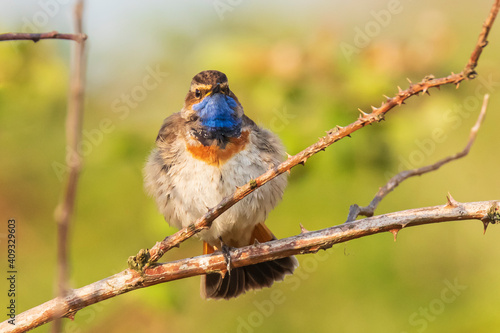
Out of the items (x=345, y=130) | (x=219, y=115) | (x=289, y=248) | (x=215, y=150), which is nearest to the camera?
(x=345, y=130)

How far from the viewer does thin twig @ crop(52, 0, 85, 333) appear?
46.0 inches

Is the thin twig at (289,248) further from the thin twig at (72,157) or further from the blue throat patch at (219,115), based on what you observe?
the thin twig at (72,157)

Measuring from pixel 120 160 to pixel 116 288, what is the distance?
182 centimetres

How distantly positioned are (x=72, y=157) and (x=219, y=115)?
362 centimetres

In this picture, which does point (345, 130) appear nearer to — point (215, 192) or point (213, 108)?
point (215, 192)

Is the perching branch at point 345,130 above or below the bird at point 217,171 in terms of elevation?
below

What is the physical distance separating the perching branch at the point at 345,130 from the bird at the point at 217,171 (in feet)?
4.14

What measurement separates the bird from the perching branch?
126cm

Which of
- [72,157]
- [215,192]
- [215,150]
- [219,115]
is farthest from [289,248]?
[72,157]

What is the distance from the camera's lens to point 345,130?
104 inches

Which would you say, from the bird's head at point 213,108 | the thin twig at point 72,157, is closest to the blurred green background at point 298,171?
the bird's head at point 213,108

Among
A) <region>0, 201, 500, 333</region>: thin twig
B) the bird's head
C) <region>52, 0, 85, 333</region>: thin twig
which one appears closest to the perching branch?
<region>0, 201, 500, 333</region>: thin twig

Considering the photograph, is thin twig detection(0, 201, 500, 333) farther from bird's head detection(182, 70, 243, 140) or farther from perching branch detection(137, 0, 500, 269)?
bird's head detection(182, 70, 243, 140)

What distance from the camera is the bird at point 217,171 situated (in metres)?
4.57
